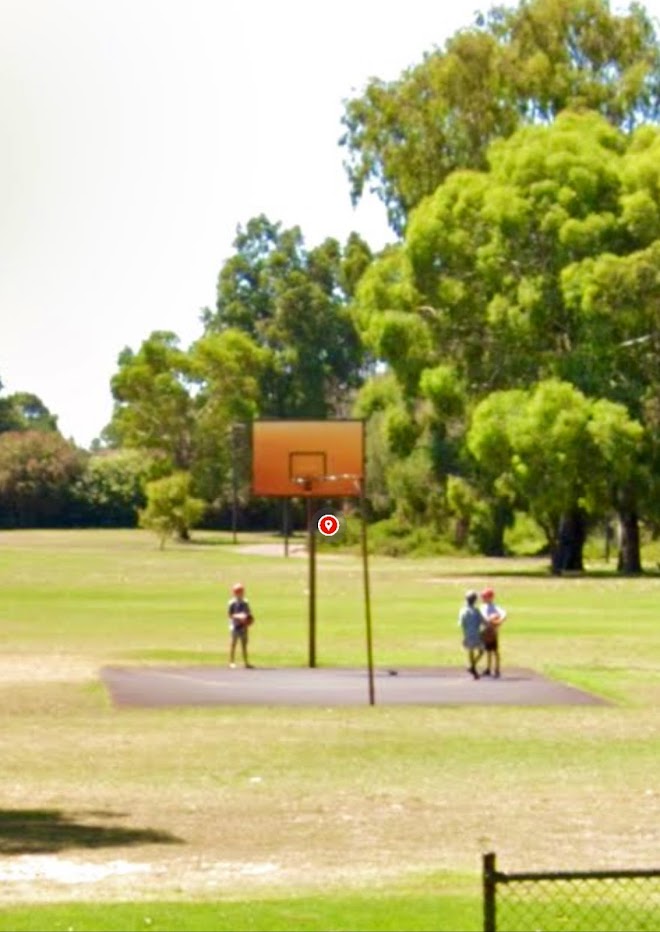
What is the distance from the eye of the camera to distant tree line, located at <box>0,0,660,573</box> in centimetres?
7838

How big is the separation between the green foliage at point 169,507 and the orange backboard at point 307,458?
74643 mm

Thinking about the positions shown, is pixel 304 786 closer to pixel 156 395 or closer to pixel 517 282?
pixel 517 282

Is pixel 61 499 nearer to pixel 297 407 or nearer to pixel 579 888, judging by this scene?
pixel 297 407

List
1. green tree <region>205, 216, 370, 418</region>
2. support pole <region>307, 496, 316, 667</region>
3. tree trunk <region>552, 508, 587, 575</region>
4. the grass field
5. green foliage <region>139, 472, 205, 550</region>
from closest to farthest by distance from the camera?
the grass field
support pole <region>307, 496, 316, 667</region>
tree trunk <region>552, 508, 587, 575</region>
green foliage <region>139, 472, 205, 550</region>
green tree <region>205, 216, 370, 418</region>

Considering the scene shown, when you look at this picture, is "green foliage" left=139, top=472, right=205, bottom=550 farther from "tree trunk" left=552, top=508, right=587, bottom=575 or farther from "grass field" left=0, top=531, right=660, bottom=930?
"grass field" left=0, top=531, right=660, bottom=930

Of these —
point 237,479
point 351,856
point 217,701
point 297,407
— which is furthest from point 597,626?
point 297,407

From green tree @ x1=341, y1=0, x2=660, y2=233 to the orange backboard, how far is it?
4442 cm

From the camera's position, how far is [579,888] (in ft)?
59.8

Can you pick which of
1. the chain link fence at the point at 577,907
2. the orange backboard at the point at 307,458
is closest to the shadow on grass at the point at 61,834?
the chain link fence at the point at 577,907

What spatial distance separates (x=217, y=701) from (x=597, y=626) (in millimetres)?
19838

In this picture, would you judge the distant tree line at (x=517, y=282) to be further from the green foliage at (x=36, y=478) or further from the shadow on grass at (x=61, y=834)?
the shadow on grass at (x=61, y=834)

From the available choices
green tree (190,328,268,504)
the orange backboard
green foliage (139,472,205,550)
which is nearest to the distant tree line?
green foliage (139,472,205,550)

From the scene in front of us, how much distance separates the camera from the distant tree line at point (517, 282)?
78.4 metres

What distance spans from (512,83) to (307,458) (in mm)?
45323
